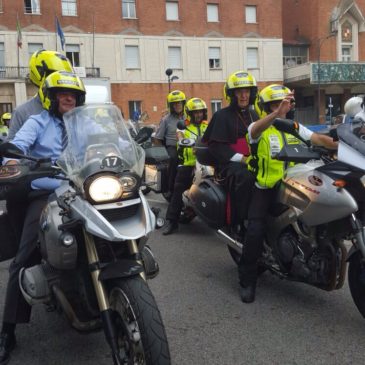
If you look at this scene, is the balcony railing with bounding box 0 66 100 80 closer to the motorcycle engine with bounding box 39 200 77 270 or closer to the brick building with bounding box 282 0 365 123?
the brick building with bounding box 282 0 365 123

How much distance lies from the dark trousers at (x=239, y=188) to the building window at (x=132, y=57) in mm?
33670

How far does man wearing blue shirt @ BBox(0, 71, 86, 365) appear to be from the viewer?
10.2 feet

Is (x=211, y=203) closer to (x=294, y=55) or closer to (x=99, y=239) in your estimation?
(x=99, y=239)

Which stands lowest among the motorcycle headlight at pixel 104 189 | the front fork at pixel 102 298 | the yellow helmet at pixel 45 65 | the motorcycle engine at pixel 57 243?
the front fork at pixel 102 298

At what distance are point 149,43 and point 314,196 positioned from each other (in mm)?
35376

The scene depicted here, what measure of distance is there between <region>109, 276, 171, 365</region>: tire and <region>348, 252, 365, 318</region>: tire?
5.22 ft

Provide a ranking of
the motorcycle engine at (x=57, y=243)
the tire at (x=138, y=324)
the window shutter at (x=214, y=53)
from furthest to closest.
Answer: the window shutter at (x=214, y=53)
the motorcycle engine at (x=57, y=243)
the tire at (x=138, y=324)

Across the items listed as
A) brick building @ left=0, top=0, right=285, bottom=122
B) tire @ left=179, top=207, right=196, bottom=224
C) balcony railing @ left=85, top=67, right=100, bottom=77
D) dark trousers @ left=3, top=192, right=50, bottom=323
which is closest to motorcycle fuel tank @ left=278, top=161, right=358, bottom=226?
dark trousers @ left=3, top=192, right=50, bottom=323

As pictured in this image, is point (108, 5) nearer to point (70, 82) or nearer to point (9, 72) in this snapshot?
point (9, 72)

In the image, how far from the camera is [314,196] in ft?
10.9

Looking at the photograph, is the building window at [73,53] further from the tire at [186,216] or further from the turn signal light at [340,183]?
the turn signal light at [340,183]

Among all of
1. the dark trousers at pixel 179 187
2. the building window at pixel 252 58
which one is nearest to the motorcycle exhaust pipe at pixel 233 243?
the dark trousers at pixel 179 187

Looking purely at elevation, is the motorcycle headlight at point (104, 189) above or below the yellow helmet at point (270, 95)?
below

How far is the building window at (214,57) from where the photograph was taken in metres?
38.7
